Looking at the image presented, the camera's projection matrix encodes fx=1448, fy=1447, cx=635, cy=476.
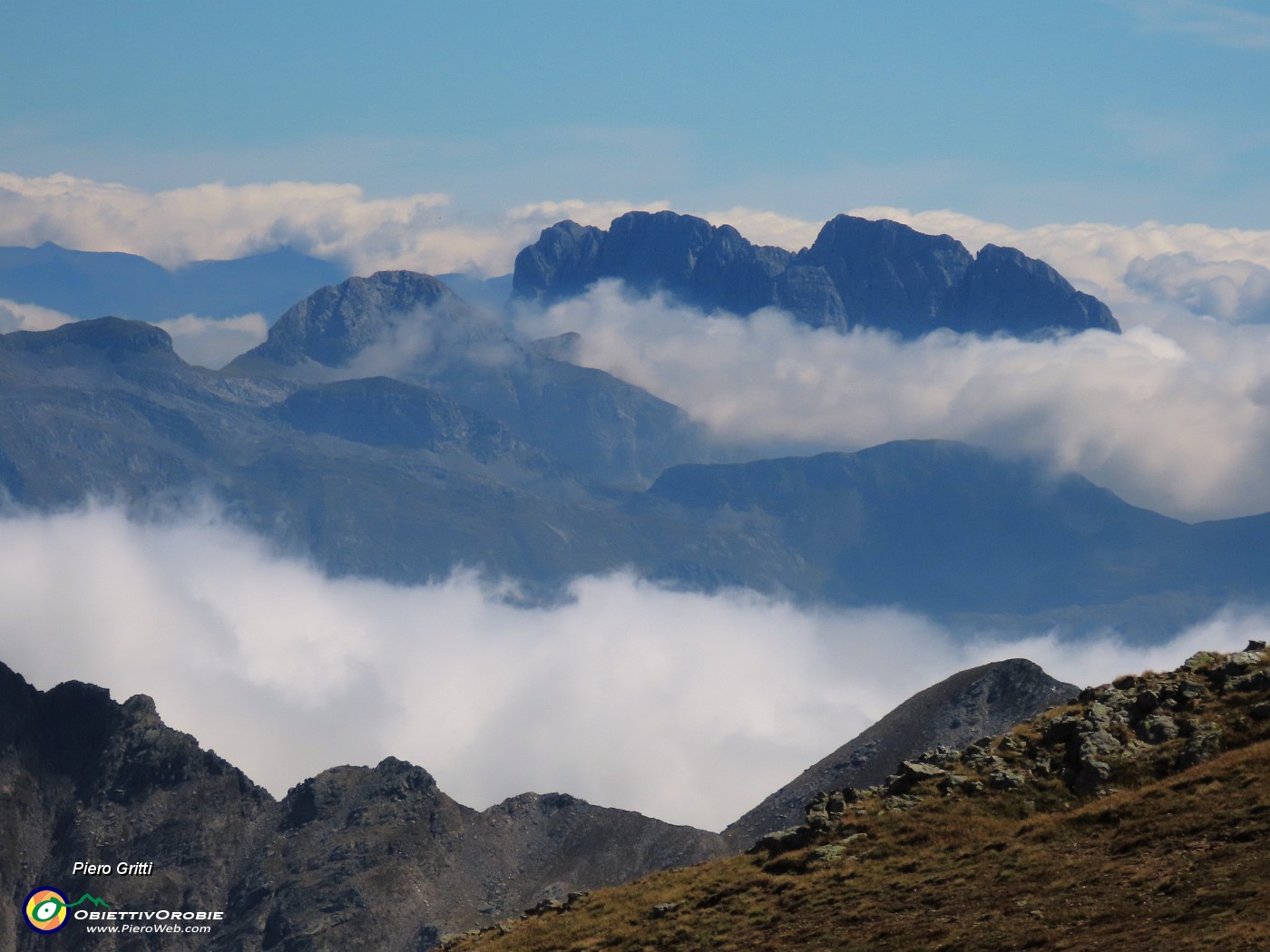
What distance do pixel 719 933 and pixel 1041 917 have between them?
62.7 feet

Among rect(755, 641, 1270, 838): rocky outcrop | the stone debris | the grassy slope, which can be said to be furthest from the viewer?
the stone debris

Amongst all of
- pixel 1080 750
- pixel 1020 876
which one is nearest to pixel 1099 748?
pixel 1080 750

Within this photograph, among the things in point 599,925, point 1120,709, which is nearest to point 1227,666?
point 1120,709

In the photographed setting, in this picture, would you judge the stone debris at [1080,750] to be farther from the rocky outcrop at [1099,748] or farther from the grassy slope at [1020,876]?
the grassy slope at [1020,876]

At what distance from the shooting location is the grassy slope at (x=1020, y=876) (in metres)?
63.5

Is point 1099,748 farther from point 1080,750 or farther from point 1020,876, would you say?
point 1020,876

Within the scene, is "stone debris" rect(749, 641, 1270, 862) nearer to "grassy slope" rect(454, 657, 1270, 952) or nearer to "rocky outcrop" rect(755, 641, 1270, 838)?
"rocky outcrop" rect(755, 641, 1270, 838)

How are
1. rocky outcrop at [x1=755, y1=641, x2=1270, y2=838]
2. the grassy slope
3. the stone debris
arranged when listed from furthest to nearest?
1. the stone debris
2. rocky outcrop at [x1=755, y1=641, x2=1270, y2=838]
3. the grassy slope

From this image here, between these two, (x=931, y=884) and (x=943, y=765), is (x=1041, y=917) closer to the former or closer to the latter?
(x=931, y=884)

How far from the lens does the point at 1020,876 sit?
71812mm

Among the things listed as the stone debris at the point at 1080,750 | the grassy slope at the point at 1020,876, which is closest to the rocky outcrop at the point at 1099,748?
Answer: the stone debris at the point at 1080,750

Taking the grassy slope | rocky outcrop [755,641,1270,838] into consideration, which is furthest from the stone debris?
the grassy slope

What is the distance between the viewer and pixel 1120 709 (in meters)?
→ 90.7

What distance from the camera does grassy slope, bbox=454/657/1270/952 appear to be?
63500mm
